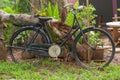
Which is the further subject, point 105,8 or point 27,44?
point 105,8

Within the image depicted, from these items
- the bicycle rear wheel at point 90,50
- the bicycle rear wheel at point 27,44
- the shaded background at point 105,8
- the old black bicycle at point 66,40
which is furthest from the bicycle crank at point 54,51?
the shaded background at point 105,8

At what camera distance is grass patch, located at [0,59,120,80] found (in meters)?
6.93

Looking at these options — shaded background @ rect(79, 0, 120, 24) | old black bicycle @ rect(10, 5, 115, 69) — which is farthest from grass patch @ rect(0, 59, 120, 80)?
shaded background @ rect(79, 0, 120, 24)

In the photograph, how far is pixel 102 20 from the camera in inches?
619

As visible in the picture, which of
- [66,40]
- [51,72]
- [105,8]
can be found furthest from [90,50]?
[105,8]

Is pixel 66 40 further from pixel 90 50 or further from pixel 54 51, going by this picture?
pixel 90 50

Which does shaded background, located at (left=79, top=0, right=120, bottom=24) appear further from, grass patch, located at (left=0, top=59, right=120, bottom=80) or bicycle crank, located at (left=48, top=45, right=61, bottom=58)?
bicycle crank, located at (left=48, top=45, right=61, bottom=58)

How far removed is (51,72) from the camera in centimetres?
744

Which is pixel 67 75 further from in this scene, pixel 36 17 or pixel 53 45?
pixel 36 17

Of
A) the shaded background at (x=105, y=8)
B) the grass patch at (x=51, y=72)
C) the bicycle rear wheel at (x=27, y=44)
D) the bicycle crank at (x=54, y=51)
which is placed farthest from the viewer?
the shaded background at (x=105, y=8)

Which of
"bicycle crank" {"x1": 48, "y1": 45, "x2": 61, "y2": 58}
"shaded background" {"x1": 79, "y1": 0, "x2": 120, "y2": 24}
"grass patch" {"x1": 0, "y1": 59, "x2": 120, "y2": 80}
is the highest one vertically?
"shaded background" {"x1": 79, "y1": 0, "x2": 120, "y2": 24}

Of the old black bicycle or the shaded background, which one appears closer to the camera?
the old black bicycle

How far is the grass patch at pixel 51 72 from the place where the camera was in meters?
6.93

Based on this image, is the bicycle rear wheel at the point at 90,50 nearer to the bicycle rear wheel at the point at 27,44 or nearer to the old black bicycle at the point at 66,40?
the old black bicycle at the point at 66,40
